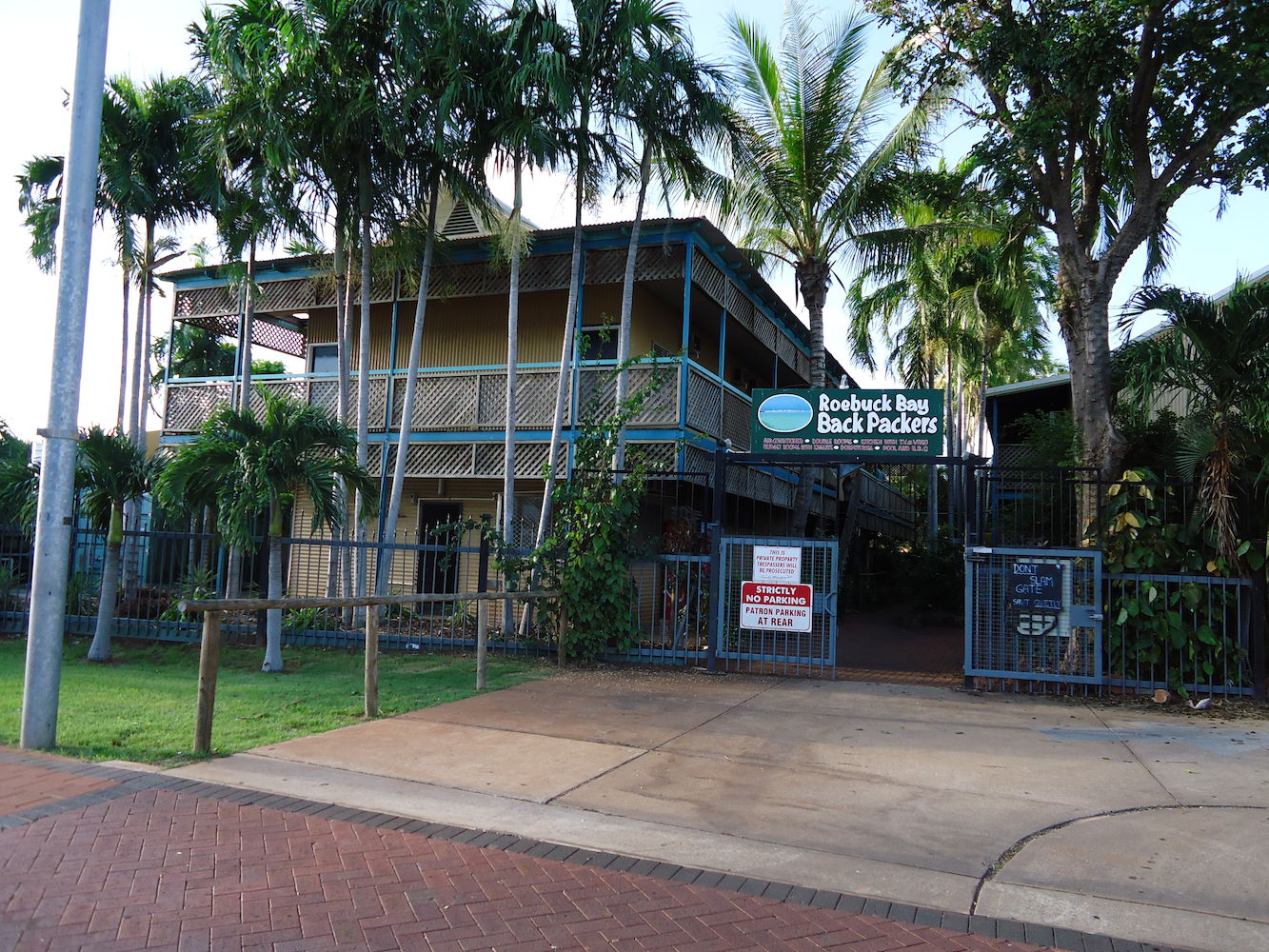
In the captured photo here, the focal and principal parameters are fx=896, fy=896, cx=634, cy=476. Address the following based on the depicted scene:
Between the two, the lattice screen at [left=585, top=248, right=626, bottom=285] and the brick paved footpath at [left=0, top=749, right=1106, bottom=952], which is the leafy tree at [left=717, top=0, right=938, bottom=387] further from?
the brick paved footpath at [left=0, top=749, right=1106, bottom=952]

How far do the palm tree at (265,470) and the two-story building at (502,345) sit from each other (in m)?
3.94

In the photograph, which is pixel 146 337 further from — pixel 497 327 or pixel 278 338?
pixel 497 327

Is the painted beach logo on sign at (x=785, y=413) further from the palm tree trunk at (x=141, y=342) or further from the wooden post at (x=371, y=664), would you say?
the palm tree trunk at (x=141, y=342)

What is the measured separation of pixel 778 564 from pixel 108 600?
8.15 meters

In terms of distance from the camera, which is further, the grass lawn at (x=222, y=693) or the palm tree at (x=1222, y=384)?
the palm tree at (x=1222, y=384)

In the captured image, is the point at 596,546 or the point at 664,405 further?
the point at 664,405

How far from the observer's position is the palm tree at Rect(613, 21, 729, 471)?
11.8 m

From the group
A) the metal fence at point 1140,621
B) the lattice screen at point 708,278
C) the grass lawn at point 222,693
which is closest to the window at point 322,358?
the grass lawn at point 222,693

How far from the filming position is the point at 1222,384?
938cm

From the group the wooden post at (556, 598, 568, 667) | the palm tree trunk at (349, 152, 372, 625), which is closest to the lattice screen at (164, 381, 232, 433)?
the palm tree trunk at (349, 152, 372, 625)

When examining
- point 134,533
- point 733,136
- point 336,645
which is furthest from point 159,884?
point 733,136

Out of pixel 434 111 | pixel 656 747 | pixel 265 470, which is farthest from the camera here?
pixel 434 111

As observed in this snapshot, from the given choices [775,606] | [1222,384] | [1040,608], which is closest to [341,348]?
[775,606]

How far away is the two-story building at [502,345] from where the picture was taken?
14.1 metres
